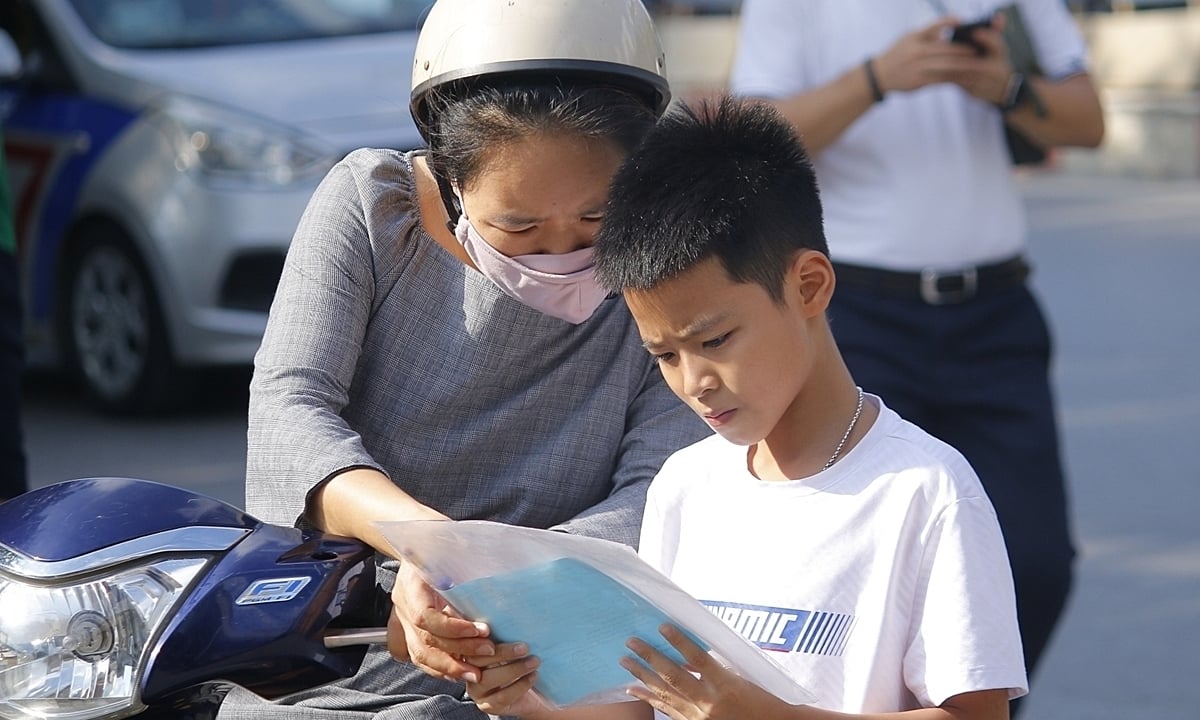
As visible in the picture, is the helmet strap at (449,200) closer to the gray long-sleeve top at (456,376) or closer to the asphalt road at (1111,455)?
the gray long-sleeve top at (456,376)

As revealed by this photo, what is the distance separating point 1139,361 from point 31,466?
14.7 ft

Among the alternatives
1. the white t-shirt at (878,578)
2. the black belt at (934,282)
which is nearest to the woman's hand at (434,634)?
the white t-shirt at (878,578)

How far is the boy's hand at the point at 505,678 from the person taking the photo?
5.09 feet

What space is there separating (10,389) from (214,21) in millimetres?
4134

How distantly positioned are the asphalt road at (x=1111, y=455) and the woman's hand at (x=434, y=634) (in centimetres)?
280

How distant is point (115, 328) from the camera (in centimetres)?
678

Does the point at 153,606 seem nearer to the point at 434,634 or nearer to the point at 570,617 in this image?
the point at 434,634

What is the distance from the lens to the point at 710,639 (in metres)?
1.48

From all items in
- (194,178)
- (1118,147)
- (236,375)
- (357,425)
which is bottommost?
(1118,147)

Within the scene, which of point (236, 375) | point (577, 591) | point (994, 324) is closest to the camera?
point (577, 591)

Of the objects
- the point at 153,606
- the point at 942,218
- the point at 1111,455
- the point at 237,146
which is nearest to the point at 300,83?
the point at 237,146

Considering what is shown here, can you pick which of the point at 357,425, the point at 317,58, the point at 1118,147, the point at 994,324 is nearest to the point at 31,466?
the point at 317,58

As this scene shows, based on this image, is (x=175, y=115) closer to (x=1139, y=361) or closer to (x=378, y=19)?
(x=378, y=19)

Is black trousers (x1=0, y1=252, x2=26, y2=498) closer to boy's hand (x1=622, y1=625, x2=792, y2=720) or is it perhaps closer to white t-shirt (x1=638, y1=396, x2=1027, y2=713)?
white t-shirt (x1=638, y1=396, x2=1027, y2=713)
